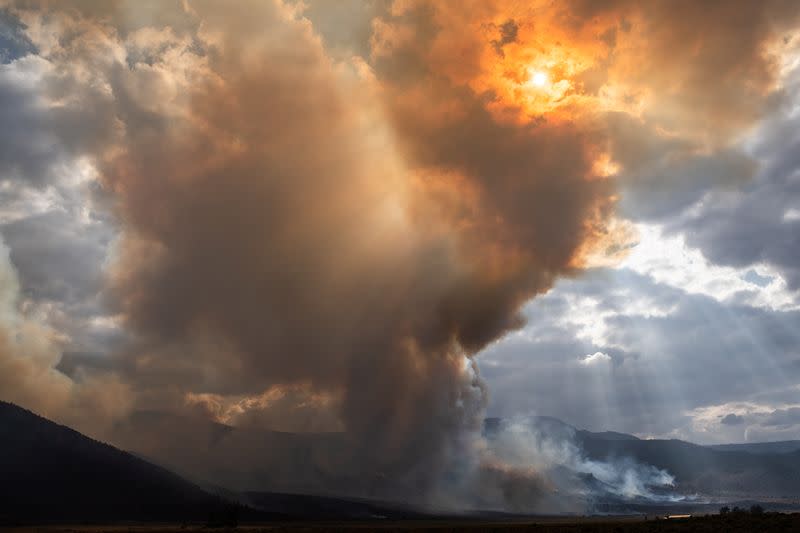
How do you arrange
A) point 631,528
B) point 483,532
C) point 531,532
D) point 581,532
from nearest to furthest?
1. point 631,528
2. point 581,532
3. point 531,532
4. point 483,532

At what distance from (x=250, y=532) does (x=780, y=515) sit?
408ft

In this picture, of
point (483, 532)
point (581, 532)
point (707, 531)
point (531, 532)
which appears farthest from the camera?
point (483, 532)

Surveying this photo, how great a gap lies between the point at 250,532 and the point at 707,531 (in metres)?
113

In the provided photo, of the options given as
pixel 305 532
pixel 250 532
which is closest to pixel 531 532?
pixel 305 532

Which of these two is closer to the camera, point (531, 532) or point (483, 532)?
point (531, 532)

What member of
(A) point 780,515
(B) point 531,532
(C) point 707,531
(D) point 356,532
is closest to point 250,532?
(D) point 356,532

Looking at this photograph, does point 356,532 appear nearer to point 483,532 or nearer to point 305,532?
point 305,532

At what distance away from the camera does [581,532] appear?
142625mm

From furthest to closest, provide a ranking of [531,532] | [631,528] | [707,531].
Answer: [531,532] < [631,528] < [707,531]

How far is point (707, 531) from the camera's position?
12019 centimetres

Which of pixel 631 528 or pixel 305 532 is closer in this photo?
pixel 631 528

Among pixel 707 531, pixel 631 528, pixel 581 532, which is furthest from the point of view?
pixel 581 532

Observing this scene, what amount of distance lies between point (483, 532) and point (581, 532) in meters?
30.0

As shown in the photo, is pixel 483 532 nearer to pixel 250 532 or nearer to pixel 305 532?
pixel 305 532
